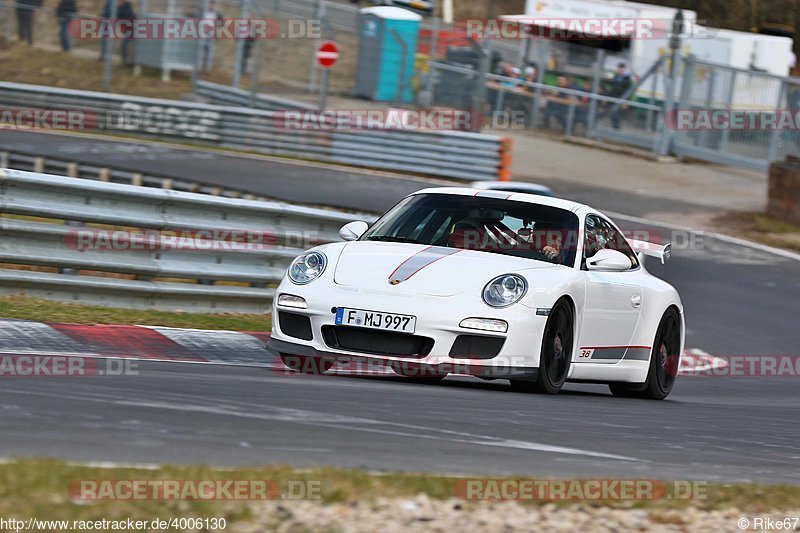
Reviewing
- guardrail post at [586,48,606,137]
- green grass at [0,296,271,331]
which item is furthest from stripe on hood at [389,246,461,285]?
→ guardrail post at [586,48,606,137]

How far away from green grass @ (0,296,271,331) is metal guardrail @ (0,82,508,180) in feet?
47.1

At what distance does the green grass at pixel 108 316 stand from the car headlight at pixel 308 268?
1817mm

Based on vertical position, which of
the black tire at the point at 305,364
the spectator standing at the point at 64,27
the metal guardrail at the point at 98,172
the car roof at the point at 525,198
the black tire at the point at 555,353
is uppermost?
the spectator standing at the point at 64,27

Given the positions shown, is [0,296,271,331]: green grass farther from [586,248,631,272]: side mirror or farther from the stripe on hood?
[586,248,631,272]: side mirror

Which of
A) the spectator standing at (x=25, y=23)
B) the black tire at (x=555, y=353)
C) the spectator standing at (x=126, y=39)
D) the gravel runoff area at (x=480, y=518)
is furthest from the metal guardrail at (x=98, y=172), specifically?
the gravel runoff area at (x=480, y=518)

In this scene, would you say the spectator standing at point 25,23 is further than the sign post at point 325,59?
Yes

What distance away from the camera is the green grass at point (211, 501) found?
396cm

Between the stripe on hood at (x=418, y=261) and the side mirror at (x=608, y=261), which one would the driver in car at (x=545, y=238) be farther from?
the stripe on hood at (x=418, y=261)

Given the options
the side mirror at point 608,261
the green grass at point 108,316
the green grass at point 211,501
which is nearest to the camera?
the green grass at point 211,501

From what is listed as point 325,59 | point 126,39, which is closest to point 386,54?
point 325,59

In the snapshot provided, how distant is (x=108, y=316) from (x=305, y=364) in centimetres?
202

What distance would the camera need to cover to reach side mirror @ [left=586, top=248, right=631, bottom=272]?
8273mm

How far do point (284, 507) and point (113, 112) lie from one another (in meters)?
22.8

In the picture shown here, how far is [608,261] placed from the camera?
27.1 feet
